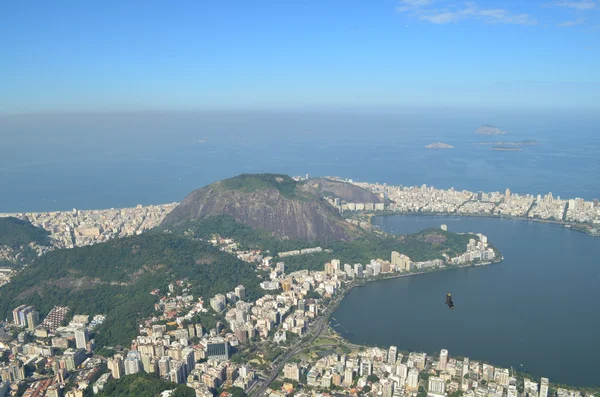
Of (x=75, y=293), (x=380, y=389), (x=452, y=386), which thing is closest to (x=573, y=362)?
(x=452, y=386)

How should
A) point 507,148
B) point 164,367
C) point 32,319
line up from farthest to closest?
point 507,148 → point 32,319 → point 164,367

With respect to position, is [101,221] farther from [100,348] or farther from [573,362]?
[573,362]

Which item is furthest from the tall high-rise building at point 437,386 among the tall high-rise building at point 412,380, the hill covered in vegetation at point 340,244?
the hill covered in vegetation at point 340,244

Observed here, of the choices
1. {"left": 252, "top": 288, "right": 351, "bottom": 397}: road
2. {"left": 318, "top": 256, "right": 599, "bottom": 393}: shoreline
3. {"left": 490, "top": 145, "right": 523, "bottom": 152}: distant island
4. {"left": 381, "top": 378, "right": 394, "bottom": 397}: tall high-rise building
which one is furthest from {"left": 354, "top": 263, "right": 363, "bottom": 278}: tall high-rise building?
{"left": 490, "top": 145, "right": 523, "bottom": 152}: distant island

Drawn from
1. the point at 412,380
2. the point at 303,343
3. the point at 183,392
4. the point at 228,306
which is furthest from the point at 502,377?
the point at 228,306

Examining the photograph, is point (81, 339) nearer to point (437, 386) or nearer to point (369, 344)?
point (369, 344)

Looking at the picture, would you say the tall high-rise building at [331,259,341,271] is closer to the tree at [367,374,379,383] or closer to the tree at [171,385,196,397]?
the tree at [367,374,379,383]
